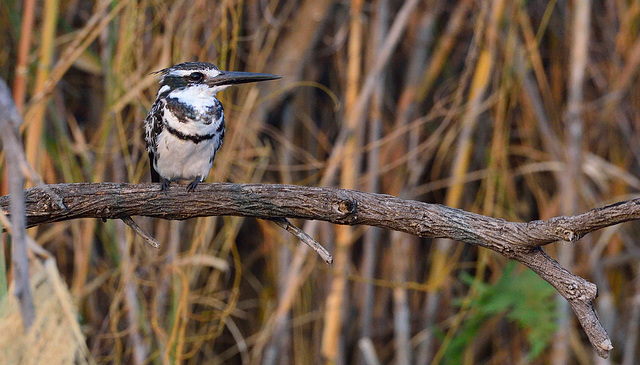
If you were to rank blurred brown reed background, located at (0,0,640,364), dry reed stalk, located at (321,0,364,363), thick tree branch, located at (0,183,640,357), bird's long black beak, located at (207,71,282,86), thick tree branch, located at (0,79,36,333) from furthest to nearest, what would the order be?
dry reed stalk, located at (321,0,364,363), blurred brown reed background, located at (0,0,640,364), bird's long black beak, located at (207,71,282,86), thick tree branch, located at (0,183,640,357), thick tree branch, located at (0,79,36,333)

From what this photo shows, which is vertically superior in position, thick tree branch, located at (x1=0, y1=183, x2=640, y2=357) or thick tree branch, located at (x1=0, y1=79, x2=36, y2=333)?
thick tree branch, located at (x1=0, y1=79, x2=36, y2=333)

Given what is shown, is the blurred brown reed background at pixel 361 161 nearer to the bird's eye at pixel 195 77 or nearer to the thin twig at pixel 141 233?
the bird's eye at pixel 195 77

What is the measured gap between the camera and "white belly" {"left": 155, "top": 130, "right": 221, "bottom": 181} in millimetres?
2105

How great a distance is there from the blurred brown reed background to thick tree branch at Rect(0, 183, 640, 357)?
944 mm

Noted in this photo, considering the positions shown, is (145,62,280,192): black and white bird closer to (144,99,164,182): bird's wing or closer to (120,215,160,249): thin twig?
(144,99,164,182): bird's wing

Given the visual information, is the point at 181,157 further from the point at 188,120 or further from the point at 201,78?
the point at 201,78

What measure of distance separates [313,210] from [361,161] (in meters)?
1.66

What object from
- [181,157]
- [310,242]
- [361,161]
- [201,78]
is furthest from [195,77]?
[361,161]

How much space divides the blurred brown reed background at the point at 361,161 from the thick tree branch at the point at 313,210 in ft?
3.10

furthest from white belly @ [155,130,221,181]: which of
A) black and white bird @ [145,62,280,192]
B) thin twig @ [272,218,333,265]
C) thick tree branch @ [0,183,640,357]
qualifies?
thin twig @ [272,218,333,265]

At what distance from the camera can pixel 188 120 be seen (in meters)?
2.11

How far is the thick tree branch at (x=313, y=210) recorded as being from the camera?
1298 mm

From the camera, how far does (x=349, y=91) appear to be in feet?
9.10

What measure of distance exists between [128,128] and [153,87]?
21 centimetres
